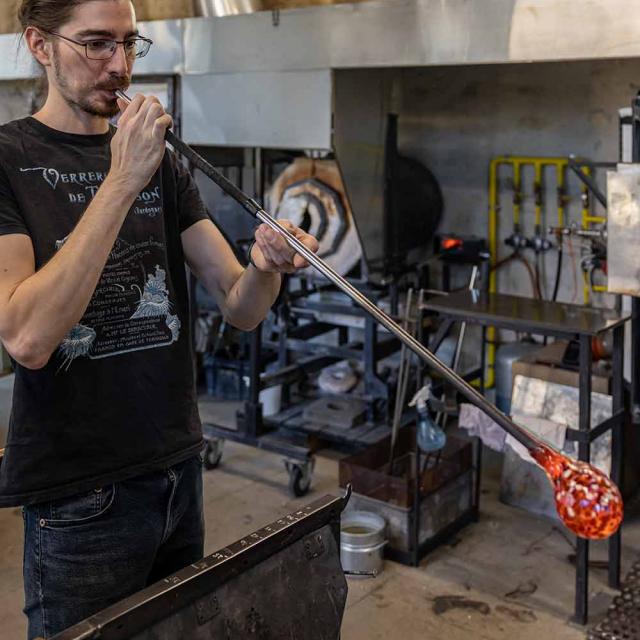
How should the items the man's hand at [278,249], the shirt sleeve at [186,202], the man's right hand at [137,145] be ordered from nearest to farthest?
the man's right hand at [137,145] < the man's hand at [278,249] < the shirt sleeve at [186,202]

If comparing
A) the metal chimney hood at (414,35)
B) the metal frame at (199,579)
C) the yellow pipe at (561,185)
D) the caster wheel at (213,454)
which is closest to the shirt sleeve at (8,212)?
the metal frame at (199,579)

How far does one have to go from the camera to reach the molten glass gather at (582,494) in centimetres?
96

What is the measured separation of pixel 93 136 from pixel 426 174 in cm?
247

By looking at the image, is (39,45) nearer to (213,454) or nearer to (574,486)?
(574,486)

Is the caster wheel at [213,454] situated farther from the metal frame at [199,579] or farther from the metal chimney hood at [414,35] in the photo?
the metal frame at [199,579]

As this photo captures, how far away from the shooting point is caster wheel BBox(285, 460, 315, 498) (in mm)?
2832

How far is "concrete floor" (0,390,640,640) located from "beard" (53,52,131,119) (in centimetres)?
144

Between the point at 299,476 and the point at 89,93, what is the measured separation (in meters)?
1.90

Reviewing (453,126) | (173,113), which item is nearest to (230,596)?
(173,113)

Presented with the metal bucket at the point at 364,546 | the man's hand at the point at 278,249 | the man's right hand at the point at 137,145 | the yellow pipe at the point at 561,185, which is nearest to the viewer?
the man's right hand at the point at 137,145

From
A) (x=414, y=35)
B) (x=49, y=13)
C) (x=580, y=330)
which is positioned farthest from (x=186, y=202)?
(x=414, y=35)

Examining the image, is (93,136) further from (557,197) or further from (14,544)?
(557,197)

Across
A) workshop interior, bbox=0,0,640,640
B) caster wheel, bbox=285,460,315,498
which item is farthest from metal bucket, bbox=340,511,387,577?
caster wheel, bbox=285,460,315,498

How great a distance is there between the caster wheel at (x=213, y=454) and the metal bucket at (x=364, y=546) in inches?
30.0
